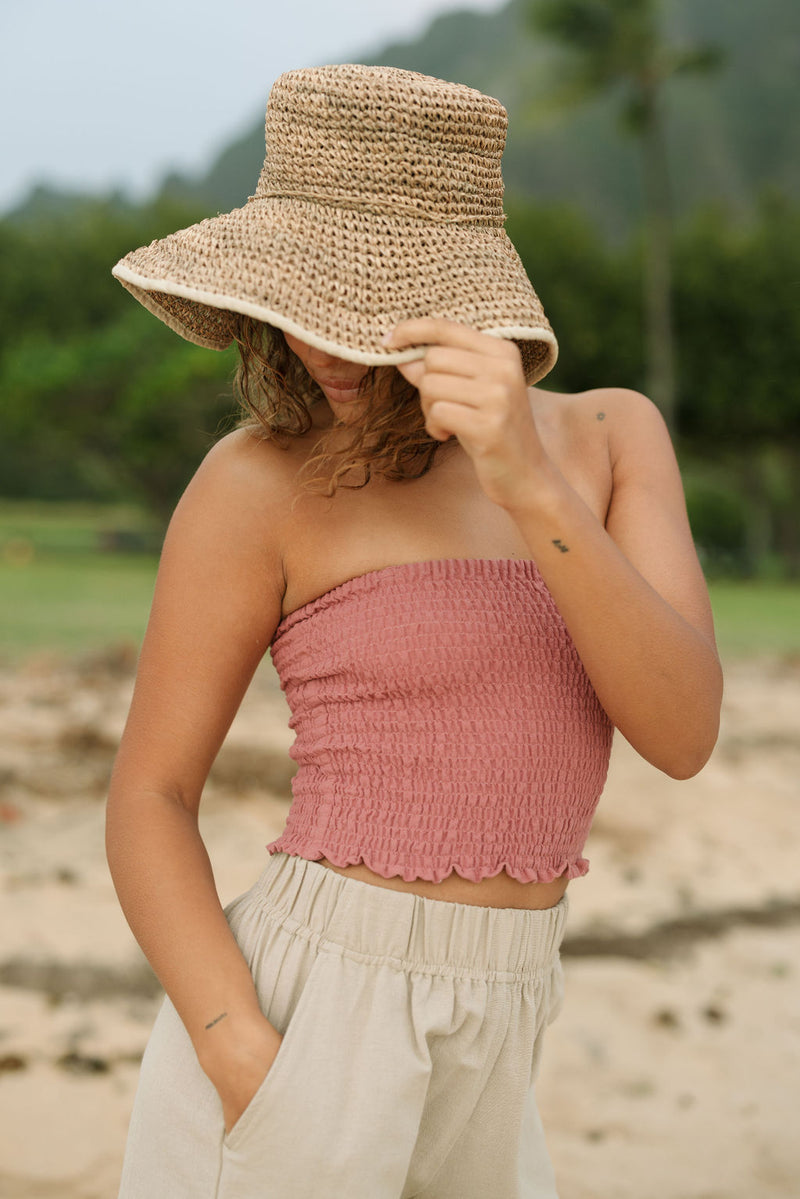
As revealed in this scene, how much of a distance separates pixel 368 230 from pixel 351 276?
6 centimetres

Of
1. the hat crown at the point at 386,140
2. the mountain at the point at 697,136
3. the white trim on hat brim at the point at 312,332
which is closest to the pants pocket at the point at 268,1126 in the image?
the white trim on hat brim at the point at 312,332

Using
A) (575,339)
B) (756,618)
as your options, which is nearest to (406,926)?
(756,618)

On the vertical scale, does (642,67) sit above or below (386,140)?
below

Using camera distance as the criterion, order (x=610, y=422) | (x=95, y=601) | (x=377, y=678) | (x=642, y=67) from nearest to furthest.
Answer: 1. (x=377, y=678)
2. (x=610, y=422)
3. (x=95, y=601)
4. (x=642, y=67)

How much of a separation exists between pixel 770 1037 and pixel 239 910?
260cm

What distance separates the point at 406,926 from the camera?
1278mm

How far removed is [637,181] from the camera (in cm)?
8762

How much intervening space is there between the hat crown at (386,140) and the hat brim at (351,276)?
0.8 inches

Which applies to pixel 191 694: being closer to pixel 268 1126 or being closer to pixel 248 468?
pixel 248 468

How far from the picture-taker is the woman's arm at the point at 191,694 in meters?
1.33

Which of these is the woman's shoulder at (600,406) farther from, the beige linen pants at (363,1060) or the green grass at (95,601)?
the green grass at (95,601)

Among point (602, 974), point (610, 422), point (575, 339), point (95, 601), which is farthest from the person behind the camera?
point (575, 339)

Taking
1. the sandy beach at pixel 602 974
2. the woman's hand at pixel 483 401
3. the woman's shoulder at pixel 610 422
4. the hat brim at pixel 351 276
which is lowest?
the sandy beach at pixel 602 974

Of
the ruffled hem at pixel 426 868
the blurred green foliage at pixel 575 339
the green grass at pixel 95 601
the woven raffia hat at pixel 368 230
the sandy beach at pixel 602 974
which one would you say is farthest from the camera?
the blurred green foliage at pixel 575 339
